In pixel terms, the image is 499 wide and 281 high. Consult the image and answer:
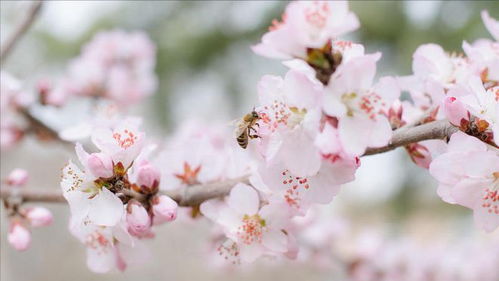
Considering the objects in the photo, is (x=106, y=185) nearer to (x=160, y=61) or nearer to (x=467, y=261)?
(x=467, y=261)

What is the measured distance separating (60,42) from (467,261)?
2.75 meters

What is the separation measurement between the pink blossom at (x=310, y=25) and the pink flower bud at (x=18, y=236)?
0.41 meters

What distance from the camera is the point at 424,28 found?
2410 millimetres

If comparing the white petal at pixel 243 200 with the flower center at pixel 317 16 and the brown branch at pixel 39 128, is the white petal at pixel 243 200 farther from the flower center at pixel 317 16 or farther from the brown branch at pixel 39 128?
the brown branch at pixel 39 128

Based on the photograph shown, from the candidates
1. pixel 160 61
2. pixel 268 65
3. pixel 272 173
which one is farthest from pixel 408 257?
pixel 160 61

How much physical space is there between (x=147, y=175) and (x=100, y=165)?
0.21 ft

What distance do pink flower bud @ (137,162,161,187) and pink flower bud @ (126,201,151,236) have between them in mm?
26

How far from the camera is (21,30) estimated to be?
0.93m

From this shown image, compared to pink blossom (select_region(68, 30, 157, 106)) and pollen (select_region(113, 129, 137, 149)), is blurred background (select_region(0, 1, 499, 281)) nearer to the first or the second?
pink blossom (select_region(68, 30, 157, 106))

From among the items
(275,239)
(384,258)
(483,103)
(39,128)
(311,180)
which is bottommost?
(384,258)

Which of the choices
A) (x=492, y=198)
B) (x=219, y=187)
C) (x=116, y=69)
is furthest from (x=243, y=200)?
(x=116, y=69)

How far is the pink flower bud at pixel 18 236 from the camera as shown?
2.20 feet

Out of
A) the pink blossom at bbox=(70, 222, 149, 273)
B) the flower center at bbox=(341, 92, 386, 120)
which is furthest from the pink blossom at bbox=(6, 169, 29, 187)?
the flower center at bbox=(341, 92, 386, 120)

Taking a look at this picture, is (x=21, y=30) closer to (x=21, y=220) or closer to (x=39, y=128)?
(x=39, y=128)
